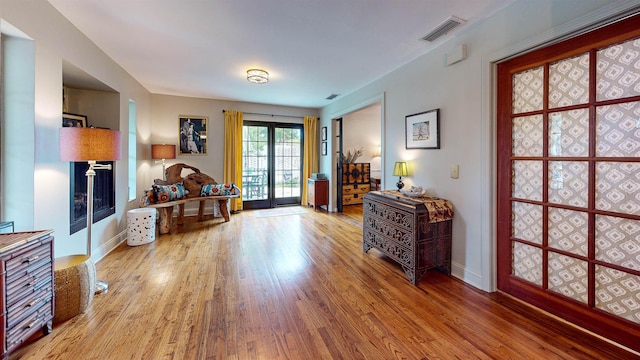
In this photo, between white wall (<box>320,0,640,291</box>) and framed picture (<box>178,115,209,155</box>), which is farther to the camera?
framed picture (<box>178,115,209,155</box>)

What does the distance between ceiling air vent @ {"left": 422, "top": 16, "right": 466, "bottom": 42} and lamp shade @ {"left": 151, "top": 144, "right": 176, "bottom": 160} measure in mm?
4600

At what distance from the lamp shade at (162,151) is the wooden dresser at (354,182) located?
3.74 m

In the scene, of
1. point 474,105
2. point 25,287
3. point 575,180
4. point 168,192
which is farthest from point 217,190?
point 575,180

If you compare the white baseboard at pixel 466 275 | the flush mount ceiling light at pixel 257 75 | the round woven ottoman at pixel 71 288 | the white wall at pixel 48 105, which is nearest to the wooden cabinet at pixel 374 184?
the flush mount ceiling light at pixel 257 75

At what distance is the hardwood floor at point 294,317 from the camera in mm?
1622

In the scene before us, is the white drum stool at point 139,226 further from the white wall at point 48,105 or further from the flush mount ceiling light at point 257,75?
the flush mount ceiling light at point 257,75

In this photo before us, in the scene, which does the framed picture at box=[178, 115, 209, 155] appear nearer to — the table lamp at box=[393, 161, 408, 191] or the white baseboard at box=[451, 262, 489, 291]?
the table lamp at box=[393, 161, 408, 191]

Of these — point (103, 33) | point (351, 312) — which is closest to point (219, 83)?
point (103, 33)

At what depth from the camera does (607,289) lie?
170cm

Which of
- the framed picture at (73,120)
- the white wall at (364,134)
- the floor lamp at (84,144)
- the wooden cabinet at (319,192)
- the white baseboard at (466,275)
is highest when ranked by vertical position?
the white wall at (364,134)

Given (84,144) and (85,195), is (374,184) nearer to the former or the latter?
(85,195)

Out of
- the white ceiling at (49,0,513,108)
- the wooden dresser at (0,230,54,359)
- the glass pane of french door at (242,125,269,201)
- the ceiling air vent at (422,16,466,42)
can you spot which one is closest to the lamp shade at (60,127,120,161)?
the wooden dresser at (0,230,54,359)

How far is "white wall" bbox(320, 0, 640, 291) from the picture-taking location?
1.90 m

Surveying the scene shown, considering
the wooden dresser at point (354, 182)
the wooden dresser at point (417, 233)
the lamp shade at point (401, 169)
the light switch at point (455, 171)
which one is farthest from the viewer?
the wooden dresser at point (354, 182)
